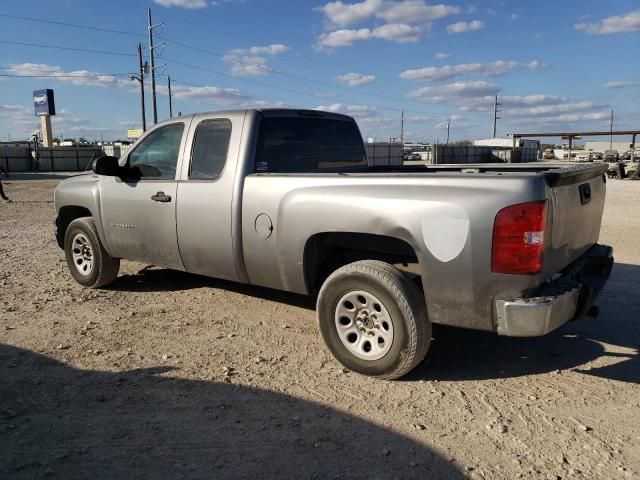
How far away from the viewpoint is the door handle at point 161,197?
506cm

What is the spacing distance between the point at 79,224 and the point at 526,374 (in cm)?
488

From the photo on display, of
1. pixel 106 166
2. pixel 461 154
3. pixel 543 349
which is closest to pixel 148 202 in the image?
pixel 106 166

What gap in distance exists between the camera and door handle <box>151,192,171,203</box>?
5.06 metres

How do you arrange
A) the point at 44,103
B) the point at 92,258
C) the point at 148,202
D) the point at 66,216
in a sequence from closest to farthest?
the point at 148,202 < the point at 92,258 < the point at 66,216 < the point at 44,103

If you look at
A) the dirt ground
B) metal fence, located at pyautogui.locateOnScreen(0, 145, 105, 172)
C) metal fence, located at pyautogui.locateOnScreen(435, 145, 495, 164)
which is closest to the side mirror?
the dirt ground

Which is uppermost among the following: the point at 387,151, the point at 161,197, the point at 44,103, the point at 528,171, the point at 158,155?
the point at 44,103

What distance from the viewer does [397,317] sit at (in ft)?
12.0

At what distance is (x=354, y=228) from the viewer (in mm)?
3803

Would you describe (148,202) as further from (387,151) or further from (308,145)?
(387,151)

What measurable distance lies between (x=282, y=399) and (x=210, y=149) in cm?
242

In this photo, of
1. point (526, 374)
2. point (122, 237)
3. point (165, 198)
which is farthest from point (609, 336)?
point (122, 237)

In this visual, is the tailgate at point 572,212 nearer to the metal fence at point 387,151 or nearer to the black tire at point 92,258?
the black tire at point 92,258

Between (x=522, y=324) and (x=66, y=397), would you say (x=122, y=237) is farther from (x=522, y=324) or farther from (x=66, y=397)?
(x=522, y=324)

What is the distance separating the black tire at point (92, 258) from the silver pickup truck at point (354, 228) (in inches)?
1.4
